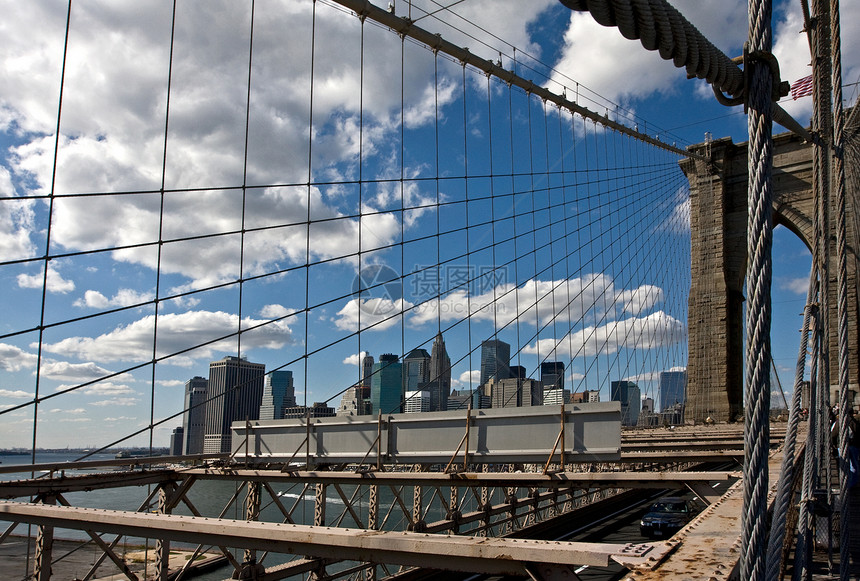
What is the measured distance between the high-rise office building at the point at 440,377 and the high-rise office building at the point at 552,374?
105 inches

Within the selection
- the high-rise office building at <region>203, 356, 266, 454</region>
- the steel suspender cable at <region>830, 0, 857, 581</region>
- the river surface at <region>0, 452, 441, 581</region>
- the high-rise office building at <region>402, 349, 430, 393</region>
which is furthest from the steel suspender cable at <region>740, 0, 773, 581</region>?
the river surface at <region>0, 452, 441, 581</region>

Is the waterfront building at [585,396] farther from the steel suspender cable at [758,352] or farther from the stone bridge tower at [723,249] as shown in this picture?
the steel suspender cable at [758,352]

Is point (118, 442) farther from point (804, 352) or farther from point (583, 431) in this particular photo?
point (804, 352)

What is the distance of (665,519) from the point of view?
14.3 meters

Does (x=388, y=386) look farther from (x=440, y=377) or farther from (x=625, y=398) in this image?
(x=625, y=398)

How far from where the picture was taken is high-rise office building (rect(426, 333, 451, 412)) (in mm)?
13477

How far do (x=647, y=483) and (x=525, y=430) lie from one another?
1388 mm

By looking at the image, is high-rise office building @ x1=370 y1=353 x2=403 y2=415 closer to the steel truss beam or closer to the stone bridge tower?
the stone bridge tower

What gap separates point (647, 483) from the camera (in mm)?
6492

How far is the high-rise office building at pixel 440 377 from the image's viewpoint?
A: 1348 centimetres

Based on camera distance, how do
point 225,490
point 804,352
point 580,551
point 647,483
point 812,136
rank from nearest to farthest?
point 580,551
point 804,352
point 812,136
point 647,483
point 225,490

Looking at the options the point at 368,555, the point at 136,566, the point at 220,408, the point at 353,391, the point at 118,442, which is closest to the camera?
the point at 368,555

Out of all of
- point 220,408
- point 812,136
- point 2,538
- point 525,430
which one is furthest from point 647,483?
point 220,408

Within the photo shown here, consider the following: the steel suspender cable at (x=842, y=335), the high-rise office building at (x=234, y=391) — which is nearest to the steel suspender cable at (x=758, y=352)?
the steel suspender cable at (x=842, y=335)
